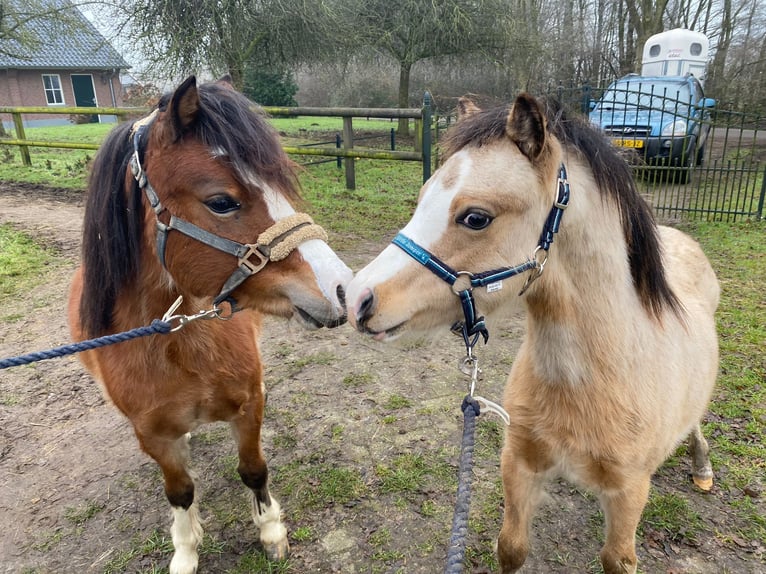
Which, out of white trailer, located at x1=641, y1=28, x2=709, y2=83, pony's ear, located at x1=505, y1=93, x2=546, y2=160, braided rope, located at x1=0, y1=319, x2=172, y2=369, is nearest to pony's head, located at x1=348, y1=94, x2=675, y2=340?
pony's ear, located at x1=505, y1=93, x2=546, y2=160

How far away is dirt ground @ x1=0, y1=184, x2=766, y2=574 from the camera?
2.43m

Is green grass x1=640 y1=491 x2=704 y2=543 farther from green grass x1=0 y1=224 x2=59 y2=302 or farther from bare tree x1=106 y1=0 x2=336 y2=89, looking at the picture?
bare tree x1=106 y1=0 x2=336 y2=89

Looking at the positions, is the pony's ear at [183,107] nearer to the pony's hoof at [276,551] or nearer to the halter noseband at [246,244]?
the halter noseband at [246,244]

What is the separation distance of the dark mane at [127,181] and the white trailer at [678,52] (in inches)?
645

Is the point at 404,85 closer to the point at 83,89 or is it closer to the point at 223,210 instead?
the point at 223,210

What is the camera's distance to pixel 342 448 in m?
3.11

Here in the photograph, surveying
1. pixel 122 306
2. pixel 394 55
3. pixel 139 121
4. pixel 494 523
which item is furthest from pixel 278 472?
pixel 394 55

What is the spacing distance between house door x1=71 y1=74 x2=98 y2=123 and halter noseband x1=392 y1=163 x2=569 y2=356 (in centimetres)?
4059

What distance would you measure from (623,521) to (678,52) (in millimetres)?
16467

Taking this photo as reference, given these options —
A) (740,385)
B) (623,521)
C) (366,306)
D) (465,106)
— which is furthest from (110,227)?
(740,385)

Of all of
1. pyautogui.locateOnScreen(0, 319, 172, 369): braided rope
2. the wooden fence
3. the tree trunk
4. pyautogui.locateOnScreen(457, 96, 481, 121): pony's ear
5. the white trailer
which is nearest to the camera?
pyautogui.locateOnScreen(0, 319, 172, 369): braided rope

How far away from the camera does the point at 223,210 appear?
1.70m

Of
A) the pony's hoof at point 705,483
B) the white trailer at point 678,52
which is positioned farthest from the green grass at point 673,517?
the white trailer at point 678,52

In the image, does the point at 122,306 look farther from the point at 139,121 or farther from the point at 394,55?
the point at 394,55
